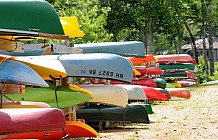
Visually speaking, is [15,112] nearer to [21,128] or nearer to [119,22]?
[21,128]

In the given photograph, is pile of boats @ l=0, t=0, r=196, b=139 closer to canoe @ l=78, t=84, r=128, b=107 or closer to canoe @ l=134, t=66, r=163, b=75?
canoe @ l=78, t=84, r=128, b=107

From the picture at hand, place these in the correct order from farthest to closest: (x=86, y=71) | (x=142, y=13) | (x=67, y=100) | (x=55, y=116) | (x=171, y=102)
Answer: (x=142, y=13) → (x=171, y=102) → (x=86, y=71) → (x=67, y=100) → (x=55, y=116)

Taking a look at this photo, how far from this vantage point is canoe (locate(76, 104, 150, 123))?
10.9 m

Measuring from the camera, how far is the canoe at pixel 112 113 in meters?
10.9

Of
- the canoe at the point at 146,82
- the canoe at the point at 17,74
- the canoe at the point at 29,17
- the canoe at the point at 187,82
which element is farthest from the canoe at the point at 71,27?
the canoe at the point at 187,82

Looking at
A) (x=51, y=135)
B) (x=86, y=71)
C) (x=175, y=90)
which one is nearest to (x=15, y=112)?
(x=51, y=135)

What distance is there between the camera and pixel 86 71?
9.45 metres

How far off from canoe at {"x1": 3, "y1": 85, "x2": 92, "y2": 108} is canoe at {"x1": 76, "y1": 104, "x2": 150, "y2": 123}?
6.65ft

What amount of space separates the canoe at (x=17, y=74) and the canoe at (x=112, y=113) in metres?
4.77

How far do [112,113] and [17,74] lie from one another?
5136 mm

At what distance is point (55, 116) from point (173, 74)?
2008 cm

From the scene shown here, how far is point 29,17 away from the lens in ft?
20.4

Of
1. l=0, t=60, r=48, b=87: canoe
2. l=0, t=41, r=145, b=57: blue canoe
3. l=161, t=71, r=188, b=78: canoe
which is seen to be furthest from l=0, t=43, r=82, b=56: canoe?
l=161, t=71, r=188, b=78: canoe

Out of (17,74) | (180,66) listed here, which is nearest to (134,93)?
(17,74)
